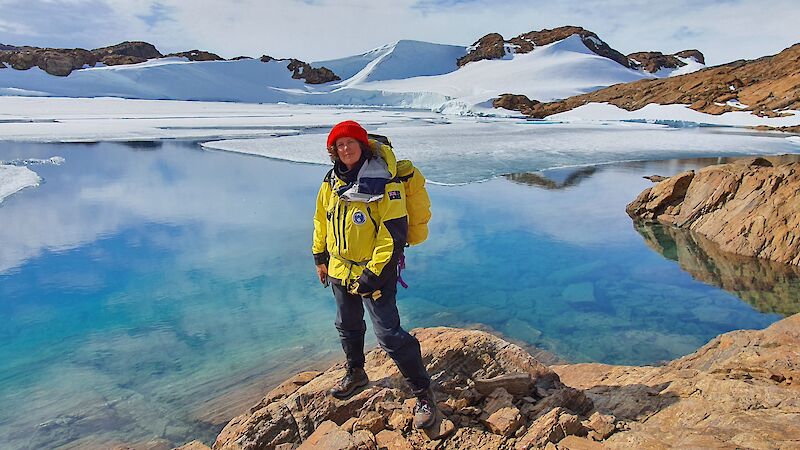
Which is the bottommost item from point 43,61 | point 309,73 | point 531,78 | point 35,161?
point 35,161

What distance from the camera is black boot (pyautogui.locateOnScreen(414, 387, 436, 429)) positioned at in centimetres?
229

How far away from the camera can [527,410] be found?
247 centimetres

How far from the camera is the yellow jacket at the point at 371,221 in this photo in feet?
7.51

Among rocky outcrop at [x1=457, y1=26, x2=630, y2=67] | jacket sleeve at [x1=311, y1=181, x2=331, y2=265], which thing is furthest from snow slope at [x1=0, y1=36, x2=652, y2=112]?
jacket sleeve at [x1=311, y1=181, x2=331, y2=265]

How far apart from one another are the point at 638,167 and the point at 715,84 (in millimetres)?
28872

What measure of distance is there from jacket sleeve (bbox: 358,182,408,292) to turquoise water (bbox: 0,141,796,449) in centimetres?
167

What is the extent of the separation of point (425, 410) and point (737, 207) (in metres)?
7.10

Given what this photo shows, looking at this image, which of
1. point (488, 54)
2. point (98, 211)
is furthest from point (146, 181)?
point (488, 54)

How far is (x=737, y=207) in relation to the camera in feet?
24.9

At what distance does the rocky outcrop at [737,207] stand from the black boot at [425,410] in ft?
19.3

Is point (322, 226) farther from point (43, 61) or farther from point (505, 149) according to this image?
point (43, 61)

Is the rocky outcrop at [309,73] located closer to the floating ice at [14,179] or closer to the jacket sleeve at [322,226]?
the floating ice at [14,179]

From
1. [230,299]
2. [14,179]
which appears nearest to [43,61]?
[14,179]

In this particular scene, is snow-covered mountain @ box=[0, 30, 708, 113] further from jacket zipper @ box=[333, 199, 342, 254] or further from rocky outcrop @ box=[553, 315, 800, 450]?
jacket zipper @ box=[333, 199, 342, 254]
